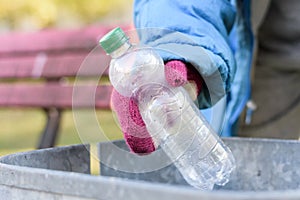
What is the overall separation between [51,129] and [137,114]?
2.49 metres

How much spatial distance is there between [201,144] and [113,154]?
0.26m

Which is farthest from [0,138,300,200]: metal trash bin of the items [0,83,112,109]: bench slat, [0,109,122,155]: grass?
[0,83,112,109]: bench slat

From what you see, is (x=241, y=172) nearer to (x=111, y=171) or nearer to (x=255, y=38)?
(x=111, y=171)

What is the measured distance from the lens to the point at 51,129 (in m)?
3.53

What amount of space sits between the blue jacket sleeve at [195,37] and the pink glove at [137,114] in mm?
35

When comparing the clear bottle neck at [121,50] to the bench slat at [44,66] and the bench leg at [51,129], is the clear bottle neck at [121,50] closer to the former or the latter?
the bench slat at [44,66]

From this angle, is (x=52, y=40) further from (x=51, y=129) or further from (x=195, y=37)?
(x=195, y=37)

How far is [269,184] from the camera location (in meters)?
1.31

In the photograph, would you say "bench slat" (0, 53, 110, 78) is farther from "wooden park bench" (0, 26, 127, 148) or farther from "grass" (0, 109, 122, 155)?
"grass" (0, 109, 122, 155)

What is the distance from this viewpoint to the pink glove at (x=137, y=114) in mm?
1093

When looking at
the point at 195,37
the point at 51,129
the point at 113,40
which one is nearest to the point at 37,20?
the point at 51,129

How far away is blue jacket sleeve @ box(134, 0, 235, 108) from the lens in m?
1.19

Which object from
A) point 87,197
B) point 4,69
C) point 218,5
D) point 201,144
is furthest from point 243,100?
point 4,69

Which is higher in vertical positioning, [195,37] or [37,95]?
[195,37]
